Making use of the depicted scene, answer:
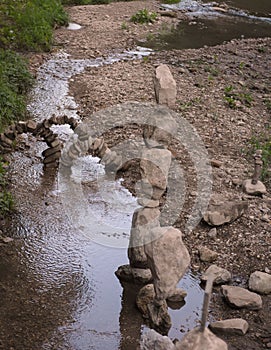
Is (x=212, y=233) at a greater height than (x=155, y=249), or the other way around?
(x=155, y=249)

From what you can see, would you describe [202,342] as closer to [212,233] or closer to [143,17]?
[212,233]

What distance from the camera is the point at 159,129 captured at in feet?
19.0

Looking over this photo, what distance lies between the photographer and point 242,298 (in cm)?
549

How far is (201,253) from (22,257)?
183cm

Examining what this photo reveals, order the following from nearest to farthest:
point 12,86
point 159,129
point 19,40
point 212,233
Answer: point 159,129
point 212,233
point 12,86
point 19,40

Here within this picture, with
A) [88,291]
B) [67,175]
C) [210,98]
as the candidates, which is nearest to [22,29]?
[210,98]

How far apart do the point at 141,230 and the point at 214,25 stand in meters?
12.5

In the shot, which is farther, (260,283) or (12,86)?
(12,86)

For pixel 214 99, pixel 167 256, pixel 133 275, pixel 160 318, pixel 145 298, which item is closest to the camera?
Result: pixel 167 256

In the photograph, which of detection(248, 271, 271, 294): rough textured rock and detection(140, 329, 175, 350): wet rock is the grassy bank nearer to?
detection(248, 271, 271, 294): rough textured rock

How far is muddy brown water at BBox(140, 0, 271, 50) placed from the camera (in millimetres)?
14673

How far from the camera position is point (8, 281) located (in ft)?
18.6

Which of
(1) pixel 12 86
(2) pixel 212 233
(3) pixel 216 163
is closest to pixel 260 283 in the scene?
(2) pixel 212 233

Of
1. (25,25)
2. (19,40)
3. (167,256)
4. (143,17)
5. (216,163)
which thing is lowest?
(143,17)
